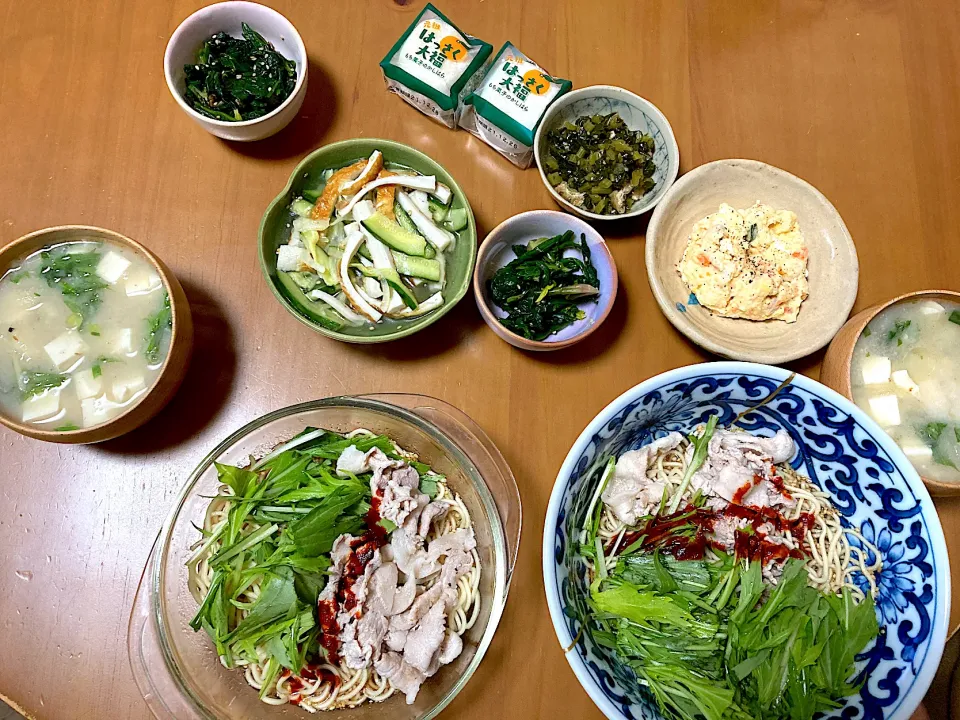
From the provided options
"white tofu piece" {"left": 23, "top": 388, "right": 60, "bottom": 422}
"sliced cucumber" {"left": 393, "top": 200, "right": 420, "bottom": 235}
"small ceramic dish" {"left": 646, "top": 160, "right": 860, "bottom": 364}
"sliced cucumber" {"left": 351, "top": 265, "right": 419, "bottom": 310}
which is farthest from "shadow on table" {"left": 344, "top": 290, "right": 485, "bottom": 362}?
"white tofu piece" {"left": 23, "top": 388, "right": 60, "bottom": 422}

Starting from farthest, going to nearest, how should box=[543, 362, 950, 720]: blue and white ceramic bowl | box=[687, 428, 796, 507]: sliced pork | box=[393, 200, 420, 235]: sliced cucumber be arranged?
box=[393, 200, 420, 235]: sliced cucumber
box=[687, 428, 796, 507]: sliced pork
box=[543, 362, 950, 720]: blue and white ceramic bowl

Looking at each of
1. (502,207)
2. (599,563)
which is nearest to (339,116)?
(502,207)

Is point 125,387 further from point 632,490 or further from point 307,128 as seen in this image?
point 632,490

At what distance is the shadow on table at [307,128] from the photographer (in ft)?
5.73

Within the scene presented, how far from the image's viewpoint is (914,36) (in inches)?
75.7

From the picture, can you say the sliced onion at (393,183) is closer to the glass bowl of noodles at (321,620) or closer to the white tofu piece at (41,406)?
the glass bowl of noodles at (321,620)

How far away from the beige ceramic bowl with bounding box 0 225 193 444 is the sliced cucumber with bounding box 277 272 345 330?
0.23 m

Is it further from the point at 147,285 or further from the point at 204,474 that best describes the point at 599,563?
the point at 147,285

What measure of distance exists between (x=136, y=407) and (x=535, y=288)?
93 cm

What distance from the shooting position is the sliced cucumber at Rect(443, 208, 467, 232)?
1.62 m

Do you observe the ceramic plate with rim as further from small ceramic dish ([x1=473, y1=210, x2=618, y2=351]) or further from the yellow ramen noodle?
the yellow ramen noodle

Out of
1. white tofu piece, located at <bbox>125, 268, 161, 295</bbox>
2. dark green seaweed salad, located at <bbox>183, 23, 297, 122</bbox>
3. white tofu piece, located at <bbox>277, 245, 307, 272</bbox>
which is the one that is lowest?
white tofu piece, located at <bbox>125, 268, 161, 295</bbox>

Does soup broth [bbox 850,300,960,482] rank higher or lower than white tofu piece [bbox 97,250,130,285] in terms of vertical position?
higher

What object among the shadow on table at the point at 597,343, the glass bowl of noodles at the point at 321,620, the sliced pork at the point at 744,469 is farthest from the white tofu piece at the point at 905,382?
the glass bowl of noodles at the point at 321,620
